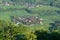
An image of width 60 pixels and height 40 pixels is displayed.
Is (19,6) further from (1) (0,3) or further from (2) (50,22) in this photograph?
(2) (50,22)

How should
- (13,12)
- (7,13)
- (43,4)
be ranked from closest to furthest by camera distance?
(7,13), (13,12), (43,4)

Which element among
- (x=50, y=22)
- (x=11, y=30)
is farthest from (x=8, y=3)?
(x=11, y=30)

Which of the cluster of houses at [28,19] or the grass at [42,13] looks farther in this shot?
the grass at [42,13]

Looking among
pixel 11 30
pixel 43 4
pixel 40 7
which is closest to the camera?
pixel 11 30

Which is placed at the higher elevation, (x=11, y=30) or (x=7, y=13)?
(x=11, y=30)

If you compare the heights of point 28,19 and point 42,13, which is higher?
point 28,19

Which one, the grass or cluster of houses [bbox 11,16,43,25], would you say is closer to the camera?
cluster of houses [bbox 11,16,43,25]

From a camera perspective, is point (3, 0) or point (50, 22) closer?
point (50, 22)

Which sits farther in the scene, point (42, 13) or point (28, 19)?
point (42, 13)

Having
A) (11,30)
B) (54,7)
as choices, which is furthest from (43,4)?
(11,30)

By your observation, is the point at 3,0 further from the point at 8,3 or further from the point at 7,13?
the point at 7,13
